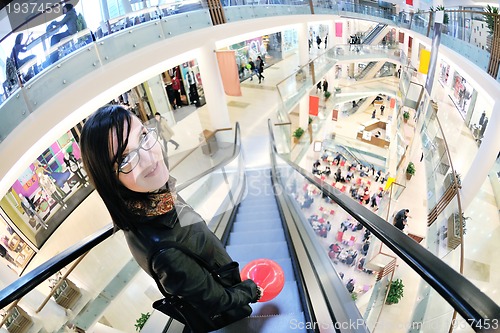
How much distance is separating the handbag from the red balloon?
0.25 m

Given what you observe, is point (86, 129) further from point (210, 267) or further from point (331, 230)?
point (331, 230)

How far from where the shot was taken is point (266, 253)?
260 centimetres

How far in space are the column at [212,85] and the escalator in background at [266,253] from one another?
11.7ft

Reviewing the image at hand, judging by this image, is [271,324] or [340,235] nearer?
[271,324]

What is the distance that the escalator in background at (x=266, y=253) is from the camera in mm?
1597

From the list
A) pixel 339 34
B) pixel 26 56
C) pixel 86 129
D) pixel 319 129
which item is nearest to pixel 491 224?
pixel 319 129

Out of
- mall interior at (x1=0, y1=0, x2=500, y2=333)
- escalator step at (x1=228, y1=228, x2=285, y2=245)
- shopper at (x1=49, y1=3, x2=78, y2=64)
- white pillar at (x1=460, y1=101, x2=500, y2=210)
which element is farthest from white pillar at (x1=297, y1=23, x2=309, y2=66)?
escalator step at (x1=228, y1=228, x2=285, y2=245)

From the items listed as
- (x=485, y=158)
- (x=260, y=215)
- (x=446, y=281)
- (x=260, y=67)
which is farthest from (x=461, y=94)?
(x=446, y=281)

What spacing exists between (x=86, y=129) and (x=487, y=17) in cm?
771

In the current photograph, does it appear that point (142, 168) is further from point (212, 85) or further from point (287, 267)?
point (212, 85)

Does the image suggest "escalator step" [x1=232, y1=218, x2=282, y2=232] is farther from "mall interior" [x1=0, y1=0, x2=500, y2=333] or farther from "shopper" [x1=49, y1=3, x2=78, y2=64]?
"shopper" [x1=49, y1=3, x2=78, y2=64]

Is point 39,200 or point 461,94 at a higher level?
point 39,200

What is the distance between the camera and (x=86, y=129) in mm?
970

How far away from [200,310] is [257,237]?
187 centimetres
